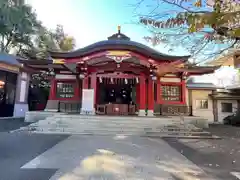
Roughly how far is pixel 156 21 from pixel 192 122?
8544 mm

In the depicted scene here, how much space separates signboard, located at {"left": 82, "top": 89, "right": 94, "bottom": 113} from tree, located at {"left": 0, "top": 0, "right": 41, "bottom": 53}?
43.8 ft

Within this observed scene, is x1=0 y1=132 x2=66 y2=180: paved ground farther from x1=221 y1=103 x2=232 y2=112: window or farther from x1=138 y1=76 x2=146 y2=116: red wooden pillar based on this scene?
x1=221 y1=103 x2=232 y2=112: window

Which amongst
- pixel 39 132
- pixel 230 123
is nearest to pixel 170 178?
pixel 39 132

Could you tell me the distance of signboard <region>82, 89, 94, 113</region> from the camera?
1116 cm

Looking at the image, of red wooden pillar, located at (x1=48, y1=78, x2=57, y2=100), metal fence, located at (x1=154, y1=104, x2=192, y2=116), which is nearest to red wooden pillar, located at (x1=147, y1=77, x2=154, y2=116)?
metal fence, located at (x1=154, y1=104, x2=192, y2=116)

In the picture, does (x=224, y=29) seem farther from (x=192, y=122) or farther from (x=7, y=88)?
(x=7, y=88)

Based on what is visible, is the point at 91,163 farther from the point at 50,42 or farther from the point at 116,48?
the point at 50,42

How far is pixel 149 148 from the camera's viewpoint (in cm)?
560

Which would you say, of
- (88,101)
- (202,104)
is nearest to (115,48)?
(88,101)

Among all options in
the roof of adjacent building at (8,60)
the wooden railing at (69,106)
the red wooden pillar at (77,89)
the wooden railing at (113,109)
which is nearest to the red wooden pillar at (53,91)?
the wooden railing at (69,106)

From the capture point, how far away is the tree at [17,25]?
19.3m

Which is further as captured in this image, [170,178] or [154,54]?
[154,54]

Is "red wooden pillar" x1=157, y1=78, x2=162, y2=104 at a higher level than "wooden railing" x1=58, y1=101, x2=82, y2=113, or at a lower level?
higher

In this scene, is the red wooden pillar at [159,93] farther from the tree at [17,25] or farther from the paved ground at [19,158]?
the tree at [17,25]
